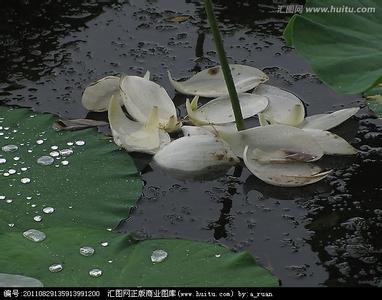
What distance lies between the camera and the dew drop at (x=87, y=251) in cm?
100

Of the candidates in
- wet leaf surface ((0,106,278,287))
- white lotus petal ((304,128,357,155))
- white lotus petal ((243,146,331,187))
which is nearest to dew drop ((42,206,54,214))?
wet leaf surface ((0,106,278,287))

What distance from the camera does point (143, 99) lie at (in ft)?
4.45

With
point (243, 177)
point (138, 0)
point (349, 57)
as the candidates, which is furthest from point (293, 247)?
point (138, 0)

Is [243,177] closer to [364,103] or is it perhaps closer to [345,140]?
[345,140]

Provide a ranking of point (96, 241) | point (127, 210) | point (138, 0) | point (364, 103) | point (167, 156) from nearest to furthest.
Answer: point (96, 241)
point (127, 210)
point (167, 156)
point (364, 103)
point (138, 0)

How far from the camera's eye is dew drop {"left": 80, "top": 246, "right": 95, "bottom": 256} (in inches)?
39.3

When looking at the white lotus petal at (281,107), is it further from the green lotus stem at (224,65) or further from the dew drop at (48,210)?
the dew drop at (48,210)

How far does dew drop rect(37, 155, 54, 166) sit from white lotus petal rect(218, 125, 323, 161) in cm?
27

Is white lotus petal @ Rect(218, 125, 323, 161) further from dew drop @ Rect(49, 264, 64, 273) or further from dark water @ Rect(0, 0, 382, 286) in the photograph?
dew drop @ Rect(49, 264, 64, 273)

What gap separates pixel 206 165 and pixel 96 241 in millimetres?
273

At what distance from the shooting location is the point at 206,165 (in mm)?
1233

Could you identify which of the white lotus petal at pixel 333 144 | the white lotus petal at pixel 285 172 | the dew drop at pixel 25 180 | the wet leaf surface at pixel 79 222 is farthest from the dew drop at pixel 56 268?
the white lotus petal at pixel 333 144

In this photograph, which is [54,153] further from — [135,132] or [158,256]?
[158,256]

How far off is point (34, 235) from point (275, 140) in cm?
42
